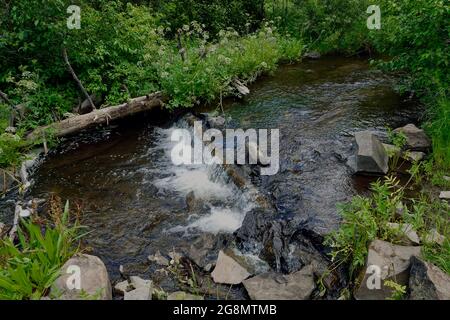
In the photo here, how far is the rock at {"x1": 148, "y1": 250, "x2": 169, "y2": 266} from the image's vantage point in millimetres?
5105

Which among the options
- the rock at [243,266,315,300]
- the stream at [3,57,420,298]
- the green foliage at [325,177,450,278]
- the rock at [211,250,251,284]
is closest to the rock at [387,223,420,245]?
the green foliage at [325,177,450,278]

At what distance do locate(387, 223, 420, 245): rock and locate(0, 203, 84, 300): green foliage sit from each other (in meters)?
4.16

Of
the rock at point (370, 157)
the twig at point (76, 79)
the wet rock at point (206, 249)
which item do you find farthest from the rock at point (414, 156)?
the twig at point (76, 79)

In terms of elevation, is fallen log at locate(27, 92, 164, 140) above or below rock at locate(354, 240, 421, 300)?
above

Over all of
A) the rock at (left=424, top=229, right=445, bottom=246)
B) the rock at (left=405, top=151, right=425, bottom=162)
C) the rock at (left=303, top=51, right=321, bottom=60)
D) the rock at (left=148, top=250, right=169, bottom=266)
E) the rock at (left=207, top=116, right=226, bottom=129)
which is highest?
the rock at (left=303, top=51, right=321, bottom=60)

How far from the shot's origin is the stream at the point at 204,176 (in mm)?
5723

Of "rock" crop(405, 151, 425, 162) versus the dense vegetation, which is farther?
"rock" crop(405, 151, 425, 162)

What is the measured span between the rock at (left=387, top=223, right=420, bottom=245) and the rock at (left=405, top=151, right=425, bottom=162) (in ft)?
8.05

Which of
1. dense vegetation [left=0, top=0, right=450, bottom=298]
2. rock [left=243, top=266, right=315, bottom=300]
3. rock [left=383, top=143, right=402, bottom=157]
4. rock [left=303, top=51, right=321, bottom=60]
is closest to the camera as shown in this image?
rock [left=243, top=266, right=315, bottom=300]

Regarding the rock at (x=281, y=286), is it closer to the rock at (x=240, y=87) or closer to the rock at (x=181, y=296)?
the rock at (x=181, y=296)

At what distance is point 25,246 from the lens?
14.9 ft

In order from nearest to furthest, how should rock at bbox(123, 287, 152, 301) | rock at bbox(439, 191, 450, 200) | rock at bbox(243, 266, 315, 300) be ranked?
rock at bbox(123, 287, 152, 301) → rock at bbox(243, 266, 315, 300) → rock at bbox(439, 191, 450, 200)

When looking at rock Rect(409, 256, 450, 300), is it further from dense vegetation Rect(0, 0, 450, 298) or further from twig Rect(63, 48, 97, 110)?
twig Rect(63, 48, 97, 110)
